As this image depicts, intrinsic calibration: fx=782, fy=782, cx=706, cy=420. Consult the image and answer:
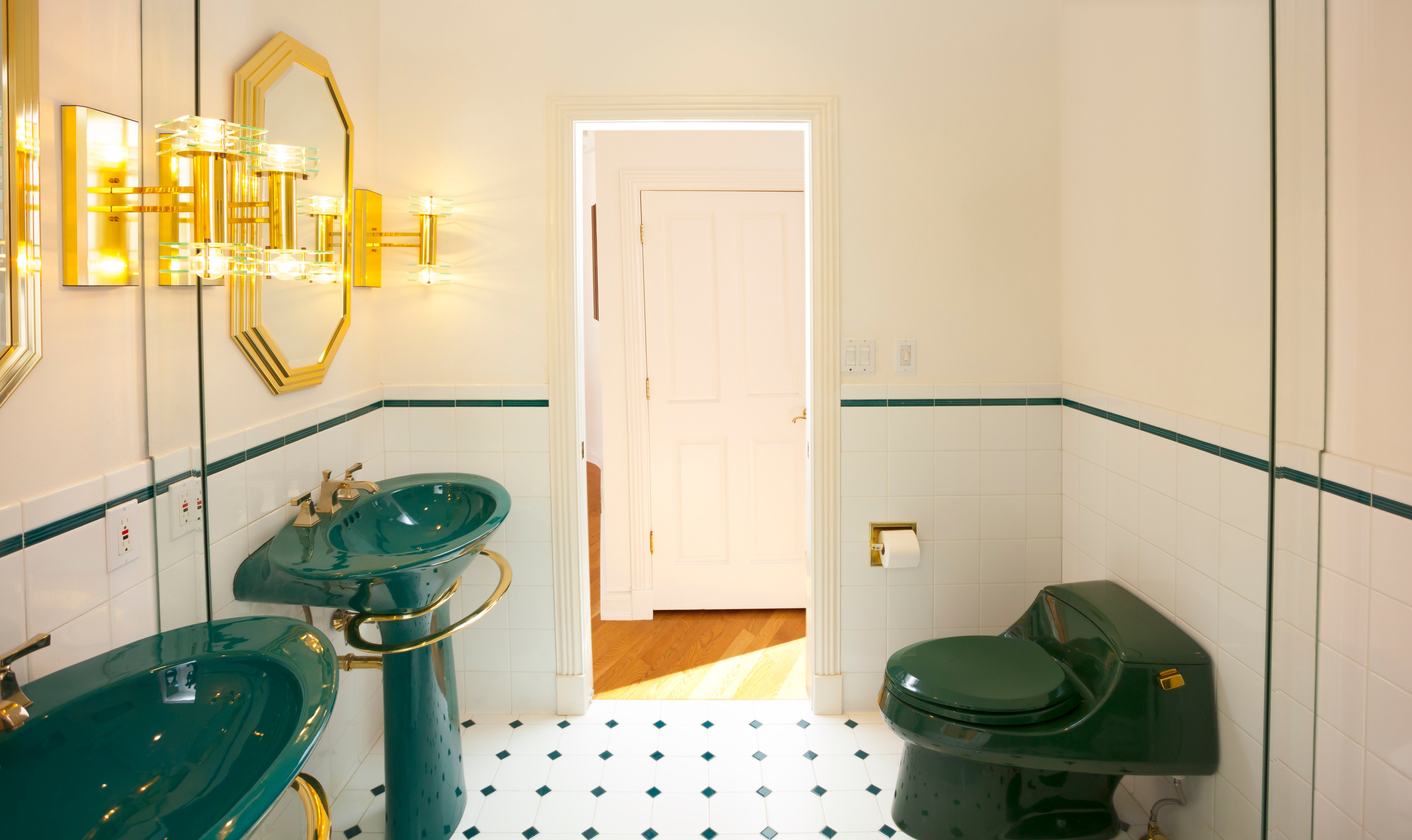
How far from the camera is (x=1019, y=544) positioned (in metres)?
2.48

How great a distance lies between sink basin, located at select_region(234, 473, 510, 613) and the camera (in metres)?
1.58

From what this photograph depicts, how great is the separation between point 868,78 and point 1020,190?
57 centimetres

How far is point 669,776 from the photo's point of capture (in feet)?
7.24

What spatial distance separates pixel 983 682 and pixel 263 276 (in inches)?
68.6

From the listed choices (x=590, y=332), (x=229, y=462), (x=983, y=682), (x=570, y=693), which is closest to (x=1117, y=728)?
(x=983, y=682)

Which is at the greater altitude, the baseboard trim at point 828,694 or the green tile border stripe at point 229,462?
the green tile border stripe at point 229,462

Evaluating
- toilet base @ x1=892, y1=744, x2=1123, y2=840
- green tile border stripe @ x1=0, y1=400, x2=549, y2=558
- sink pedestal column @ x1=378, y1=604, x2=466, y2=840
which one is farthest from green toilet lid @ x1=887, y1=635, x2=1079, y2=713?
green tile border stripe @ x1=0, y1=400, x2=549, y2=558

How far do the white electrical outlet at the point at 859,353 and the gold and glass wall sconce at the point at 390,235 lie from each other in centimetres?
125

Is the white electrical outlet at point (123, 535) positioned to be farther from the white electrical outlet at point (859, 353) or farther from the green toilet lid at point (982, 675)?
the white electrical outlet at point (859, 353)

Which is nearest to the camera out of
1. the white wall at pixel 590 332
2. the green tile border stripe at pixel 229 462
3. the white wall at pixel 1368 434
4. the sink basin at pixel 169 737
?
the white wall at pixel 1368 434

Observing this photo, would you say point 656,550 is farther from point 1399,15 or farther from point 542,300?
point 1399,15

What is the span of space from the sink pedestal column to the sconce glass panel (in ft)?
3.42

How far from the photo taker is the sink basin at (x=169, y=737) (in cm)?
79

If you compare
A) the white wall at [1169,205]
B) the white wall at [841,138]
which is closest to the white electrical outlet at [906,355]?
the white wall at [841,138]
